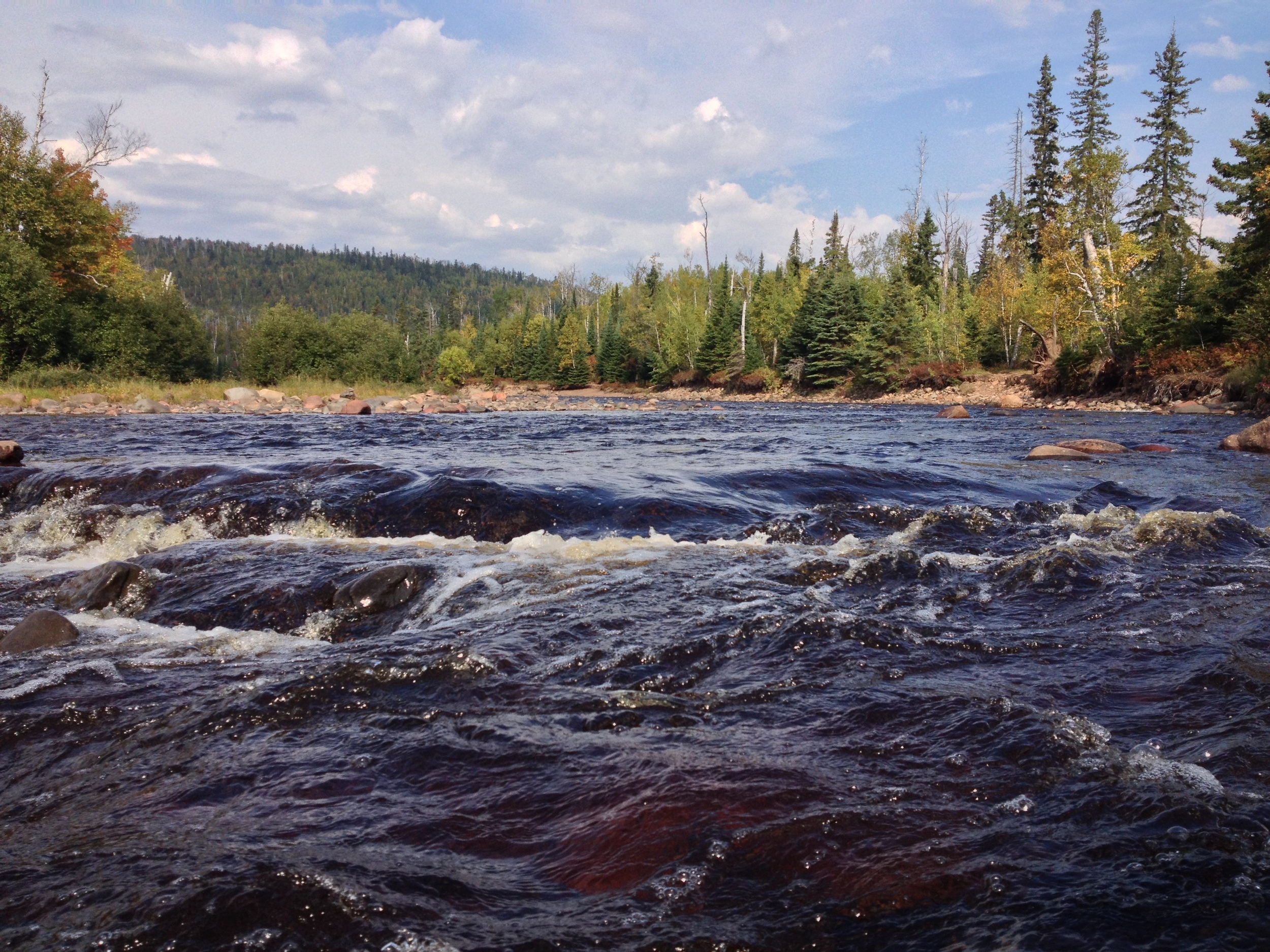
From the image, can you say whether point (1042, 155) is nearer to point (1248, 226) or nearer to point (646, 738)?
point (1248, 226)

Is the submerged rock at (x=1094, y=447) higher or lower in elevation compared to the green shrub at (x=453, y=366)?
lower

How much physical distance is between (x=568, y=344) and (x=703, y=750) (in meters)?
80.0

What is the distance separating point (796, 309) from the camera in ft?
187

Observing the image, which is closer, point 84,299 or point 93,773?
point 93,773

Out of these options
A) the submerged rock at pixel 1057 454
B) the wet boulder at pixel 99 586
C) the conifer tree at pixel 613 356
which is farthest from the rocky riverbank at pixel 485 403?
the conifer tree at pixel 613 356

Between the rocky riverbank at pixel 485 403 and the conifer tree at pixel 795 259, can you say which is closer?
the rocky riverbank at pixel 485 403

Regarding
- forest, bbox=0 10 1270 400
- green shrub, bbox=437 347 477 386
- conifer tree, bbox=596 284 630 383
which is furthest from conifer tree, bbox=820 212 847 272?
green shrub, bbox=437 347 477 386

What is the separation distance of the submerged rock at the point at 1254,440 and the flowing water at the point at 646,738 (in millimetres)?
7483

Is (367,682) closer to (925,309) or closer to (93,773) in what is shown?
(93,773)

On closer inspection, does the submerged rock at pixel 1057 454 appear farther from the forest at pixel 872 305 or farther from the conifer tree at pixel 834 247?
the conifer tree at pixel 834 247

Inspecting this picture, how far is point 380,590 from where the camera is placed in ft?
17.1

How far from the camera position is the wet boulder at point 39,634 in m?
4.26

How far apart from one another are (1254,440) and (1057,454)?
3.50 meters

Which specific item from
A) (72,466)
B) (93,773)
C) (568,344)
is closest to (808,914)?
(93,773)
